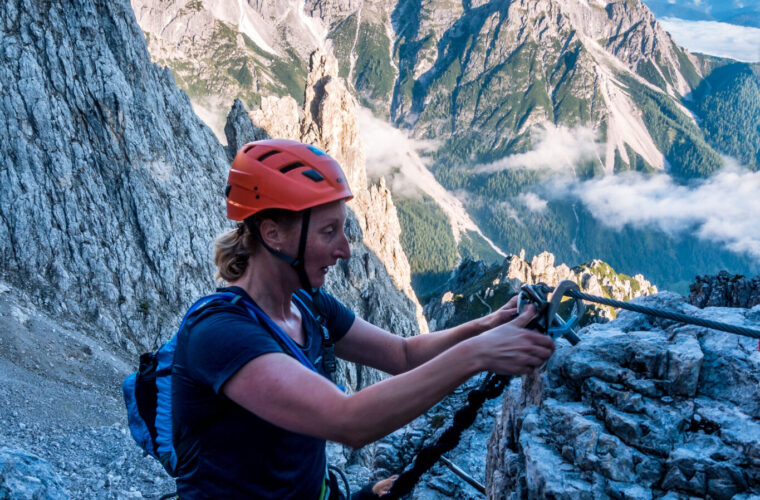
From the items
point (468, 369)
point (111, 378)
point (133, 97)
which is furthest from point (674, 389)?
point (133, 97)

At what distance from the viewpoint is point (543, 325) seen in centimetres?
391

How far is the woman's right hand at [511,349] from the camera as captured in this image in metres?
3.43

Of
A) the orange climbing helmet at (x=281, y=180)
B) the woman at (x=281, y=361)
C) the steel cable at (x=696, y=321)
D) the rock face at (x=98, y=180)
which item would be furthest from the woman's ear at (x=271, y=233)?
the rock face at (x=98, y=180)

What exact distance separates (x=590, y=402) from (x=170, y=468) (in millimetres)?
3761

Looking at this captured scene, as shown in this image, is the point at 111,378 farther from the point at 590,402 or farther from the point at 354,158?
the point at 354,158

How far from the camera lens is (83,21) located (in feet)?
167

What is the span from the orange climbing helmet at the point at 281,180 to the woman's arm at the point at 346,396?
4.25 ft

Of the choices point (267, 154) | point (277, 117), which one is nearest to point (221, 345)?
point (267, 154)

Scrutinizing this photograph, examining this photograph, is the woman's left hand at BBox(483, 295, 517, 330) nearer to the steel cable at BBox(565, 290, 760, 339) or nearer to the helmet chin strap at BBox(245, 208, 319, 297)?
the steel cable at BBox(565, 290, 760, 339)

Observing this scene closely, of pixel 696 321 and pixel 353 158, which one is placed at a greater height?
pixel 353 158

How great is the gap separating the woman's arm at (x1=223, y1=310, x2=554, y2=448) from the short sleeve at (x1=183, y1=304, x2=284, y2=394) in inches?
2.4

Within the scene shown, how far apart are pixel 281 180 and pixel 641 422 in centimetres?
365

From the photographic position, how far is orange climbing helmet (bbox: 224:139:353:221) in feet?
13.4

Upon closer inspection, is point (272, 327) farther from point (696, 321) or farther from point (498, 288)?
point (498, 288)
